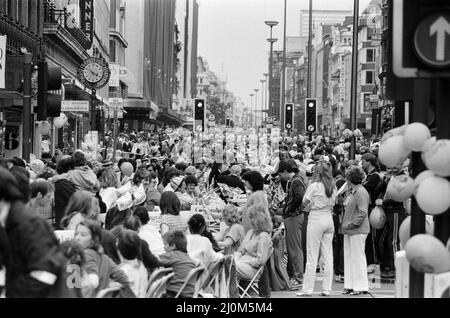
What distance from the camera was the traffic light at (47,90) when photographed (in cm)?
1429

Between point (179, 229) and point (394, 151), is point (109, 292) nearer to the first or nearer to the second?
point (394, 151)

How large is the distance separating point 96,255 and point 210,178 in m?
13.6

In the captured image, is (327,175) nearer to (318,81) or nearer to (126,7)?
(126,7)

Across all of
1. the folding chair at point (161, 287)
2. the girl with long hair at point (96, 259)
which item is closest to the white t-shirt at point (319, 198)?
the folding chair at point (161, 287)

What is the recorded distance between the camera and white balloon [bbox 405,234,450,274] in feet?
18.8

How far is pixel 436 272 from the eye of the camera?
19.2 ft

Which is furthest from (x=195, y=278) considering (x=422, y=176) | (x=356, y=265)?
(x=356, y=265)

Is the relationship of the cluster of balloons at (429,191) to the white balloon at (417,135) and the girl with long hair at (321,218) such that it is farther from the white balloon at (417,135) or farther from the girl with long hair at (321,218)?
the girl with long hair at (321,218)

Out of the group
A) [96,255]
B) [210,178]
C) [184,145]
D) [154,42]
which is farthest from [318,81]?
[96,255]

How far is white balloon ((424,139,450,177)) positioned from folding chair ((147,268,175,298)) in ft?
8.63

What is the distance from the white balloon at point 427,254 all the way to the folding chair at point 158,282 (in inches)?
97.1

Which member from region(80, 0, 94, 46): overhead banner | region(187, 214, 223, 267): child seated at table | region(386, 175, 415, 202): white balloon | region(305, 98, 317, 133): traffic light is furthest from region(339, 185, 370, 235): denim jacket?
region(80, 0, 94, 46): overhead banner

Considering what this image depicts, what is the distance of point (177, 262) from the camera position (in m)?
8.71

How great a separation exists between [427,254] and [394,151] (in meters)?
0.90
